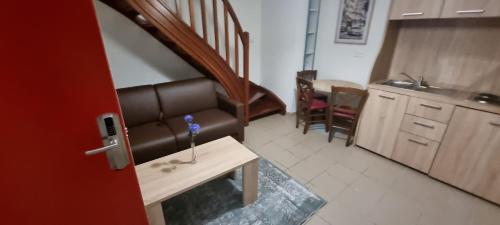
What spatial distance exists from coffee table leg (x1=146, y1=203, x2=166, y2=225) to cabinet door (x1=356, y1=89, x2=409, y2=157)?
2.35 meters

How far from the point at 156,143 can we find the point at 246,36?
1.70 m

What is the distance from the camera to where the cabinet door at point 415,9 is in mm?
1923

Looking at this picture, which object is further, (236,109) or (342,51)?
(342,51)

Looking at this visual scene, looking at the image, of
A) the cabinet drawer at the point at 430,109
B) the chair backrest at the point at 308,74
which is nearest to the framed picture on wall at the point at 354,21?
the chair backrest at the point at 308,74

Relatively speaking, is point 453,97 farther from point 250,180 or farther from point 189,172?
point 189,172

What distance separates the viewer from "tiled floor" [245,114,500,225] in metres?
1.77

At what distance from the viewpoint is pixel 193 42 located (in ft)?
7.91

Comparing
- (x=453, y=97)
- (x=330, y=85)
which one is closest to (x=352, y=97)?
(x=330, y=85)

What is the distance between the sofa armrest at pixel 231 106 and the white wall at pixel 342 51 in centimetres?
173

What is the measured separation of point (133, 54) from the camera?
2729mm

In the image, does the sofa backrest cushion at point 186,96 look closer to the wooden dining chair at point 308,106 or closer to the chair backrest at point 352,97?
the wooden dining chair at point 308,106

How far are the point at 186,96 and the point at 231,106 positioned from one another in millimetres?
575

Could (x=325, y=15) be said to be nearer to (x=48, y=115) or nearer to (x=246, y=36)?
(x=246, y=36)

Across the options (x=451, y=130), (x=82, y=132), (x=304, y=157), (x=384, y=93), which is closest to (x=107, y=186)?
(x=82, y=132)
